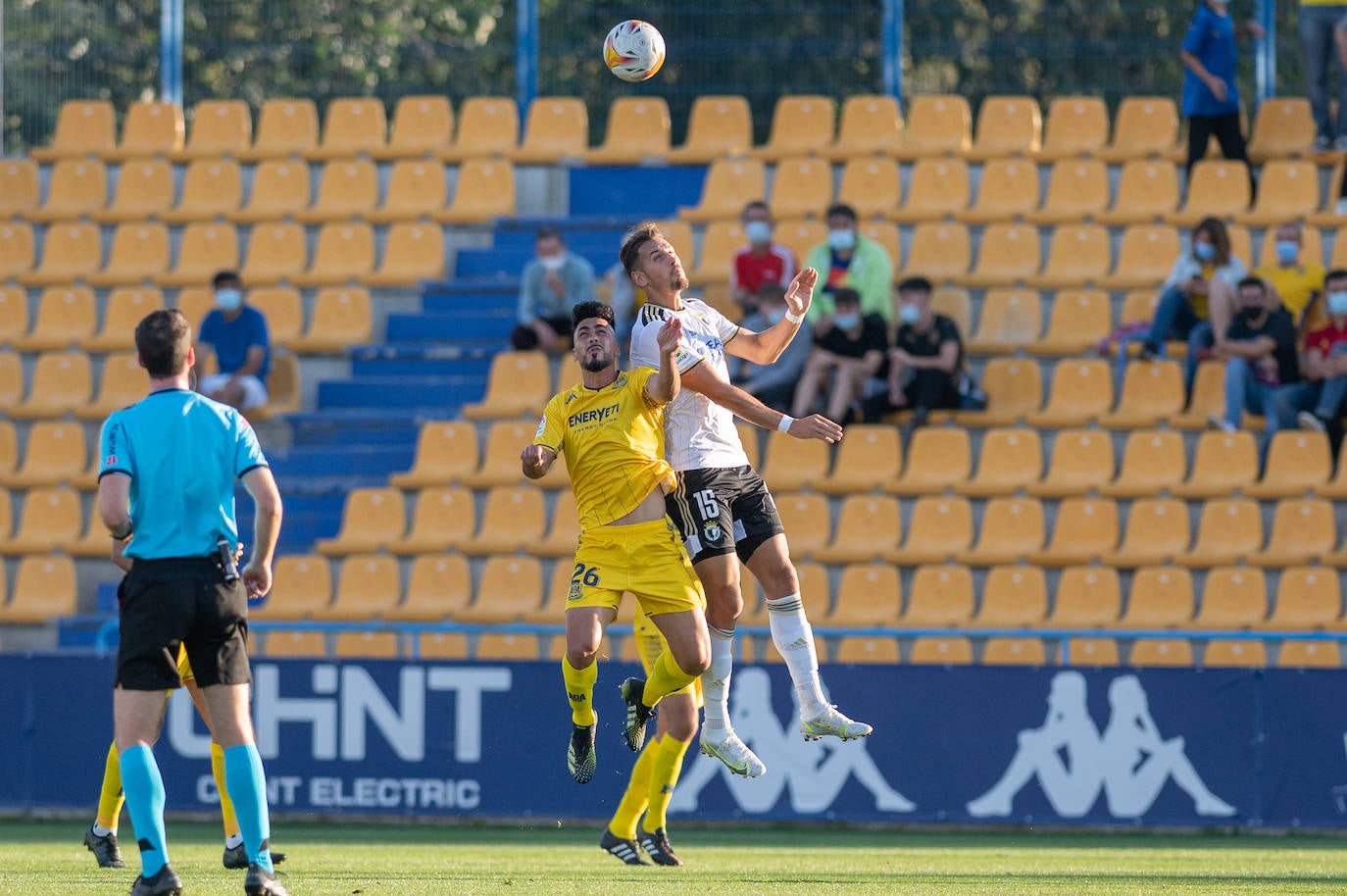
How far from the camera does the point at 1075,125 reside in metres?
18.8

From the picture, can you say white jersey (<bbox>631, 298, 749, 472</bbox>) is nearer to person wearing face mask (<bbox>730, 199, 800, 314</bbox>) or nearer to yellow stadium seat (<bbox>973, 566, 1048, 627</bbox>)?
yellow stadium seat (<bbox>973, 566, 1048, 627</bbox>)

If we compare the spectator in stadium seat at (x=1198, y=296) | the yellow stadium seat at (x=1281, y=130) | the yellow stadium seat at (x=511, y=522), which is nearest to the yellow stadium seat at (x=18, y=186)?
the yellow stadium seat at (x=511, y=522)

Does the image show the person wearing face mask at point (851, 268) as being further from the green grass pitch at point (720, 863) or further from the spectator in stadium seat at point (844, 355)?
the green grass pitch at point (720, 863)

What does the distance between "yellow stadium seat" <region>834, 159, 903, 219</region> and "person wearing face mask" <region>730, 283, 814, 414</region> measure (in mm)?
2368

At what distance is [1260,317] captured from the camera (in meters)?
15.8

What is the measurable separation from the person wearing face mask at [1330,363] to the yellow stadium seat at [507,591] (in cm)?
615

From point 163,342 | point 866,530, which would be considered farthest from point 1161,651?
point 163,342

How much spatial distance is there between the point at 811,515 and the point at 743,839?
124 inches

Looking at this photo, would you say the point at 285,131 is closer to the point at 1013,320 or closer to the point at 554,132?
the point at 554,132

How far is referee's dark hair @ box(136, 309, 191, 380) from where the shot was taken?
757 centimetres

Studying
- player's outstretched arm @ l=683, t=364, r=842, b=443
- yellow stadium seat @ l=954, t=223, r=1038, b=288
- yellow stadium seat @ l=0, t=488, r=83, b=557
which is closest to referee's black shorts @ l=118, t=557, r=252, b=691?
player's outstretched arm @ l=683, t=364, r=842, b=443

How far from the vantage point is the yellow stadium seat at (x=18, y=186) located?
64.8ft

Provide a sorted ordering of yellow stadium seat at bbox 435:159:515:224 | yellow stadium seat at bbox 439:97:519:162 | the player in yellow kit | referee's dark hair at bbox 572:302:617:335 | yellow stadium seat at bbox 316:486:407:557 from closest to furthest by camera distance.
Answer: referee's dark hair at bbox 572:302:617:335 → the player in yellow kit → yellow stadium seat at bbox 316:486:407:557 → yellow stadium seat at bbox 435:159:515:224 → yellow stadium seat at bbox 439:97:519:162

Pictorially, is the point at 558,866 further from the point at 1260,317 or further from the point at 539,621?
the point at 1260,317
